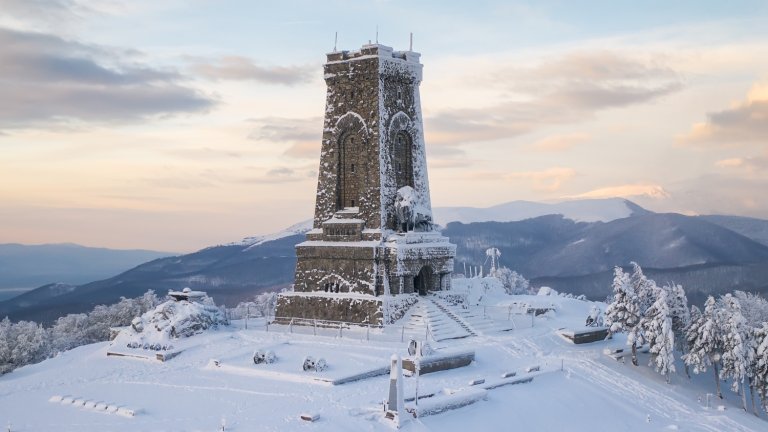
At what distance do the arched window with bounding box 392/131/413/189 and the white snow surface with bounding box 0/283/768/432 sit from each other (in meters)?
6.99

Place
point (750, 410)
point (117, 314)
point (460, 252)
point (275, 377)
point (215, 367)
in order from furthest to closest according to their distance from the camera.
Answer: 1. point (460, 252)
2. point (117, 314)
3. point (750, 410)
4. point (215, 367)
5. point (275, 377)

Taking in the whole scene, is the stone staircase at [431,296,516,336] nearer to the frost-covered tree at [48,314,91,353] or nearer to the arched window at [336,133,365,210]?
the arched window at [336,133,365,210]

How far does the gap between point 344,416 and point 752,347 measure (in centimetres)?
2011

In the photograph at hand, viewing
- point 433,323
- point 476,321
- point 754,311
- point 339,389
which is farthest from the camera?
point 754,311

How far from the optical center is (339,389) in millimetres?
26844

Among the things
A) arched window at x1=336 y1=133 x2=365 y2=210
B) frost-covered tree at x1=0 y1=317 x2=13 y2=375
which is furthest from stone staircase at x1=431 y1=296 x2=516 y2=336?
frost-covered tree at x1=0 y1=317 x2=13 y2=375

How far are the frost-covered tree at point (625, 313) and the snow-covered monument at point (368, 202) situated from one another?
958 cm

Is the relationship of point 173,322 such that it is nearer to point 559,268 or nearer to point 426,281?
point 426,281

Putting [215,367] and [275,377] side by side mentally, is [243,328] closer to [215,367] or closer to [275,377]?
[215,367]

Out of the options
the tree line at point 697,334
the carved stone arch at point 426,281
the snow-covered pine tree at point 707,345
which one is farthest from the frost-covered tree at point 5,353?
the snow-covered pine tree at point 707,345

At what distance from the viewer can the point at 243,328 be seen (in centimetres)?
3984

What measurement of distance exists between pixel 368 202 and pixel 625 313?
1443 cm

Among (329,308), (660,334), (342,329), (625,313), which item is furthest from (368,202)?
(660,334)

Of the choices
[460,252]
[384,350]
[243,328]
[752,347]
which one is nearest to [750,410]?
[752,347]
